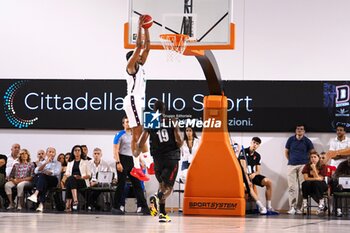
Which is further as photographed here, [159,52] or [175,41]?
[159,52]

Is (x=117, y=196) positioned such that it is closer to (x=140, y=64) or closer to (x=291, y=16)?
(x=140, y=64)

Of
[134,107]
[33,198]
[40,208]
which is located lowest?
[40,208]

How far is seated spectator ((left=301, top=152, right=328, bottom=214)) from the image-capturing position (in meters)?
15.8

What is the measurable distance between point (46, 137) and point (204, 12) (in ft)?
24.3

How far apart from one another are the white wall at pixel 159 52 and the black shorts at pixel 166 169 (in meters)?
6.80

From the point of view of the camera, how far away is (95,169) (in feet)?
56.8

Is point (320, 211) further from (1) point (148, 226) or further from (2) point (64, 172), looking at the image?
(1) point (148, 226)

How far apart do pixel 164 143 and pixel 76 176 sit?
238 inches

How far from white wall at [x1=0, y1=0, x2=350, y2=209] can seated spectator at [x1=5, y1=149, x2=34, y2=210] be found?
169 cm

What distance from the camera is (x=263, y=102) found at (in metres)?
18.1

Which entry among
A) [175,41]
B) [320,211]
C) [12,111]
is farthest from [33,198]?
[320,211]

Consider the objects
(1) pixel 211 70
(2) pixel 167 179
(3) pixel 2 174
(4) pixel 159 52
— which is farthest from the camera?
(4) pixel 159 52

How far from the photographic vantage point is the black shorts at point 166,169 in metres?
11.2

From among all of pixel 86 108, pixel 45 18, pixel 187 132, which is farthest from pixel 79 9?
pixel 187 132
